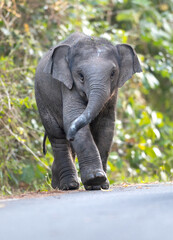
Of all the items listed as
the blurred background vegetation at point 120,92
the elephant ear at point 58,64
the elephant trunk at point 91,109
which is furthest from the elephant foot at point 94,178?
the blurred background vegetation at point 120,92

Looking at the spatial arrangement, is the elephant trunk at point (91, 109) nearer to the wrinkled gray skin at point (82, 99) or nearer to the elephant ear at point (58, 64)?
the wrinkled gray skin at point (82, 99)

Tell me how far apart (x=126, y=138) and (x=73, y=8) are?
9.45ft

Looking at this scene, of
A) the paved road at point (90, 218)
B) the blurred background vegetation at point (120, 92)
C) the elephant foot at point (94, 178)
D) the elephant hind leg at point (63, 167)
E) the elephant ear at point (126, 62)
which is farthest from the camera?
the blurred background vegetation at point (120, 92)

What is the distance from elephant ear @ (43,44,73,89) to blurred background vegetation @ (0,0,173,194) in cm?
147

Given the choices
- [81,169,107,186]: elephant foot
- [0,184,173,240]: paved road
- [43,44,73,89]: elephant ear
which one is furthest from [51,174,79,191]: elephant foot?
[0,184,173,240]: paved road

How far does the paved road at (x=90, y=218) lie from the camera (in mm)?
4348

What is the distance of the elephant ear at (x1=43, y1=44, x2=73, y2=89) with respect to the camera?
A: 8438 mm

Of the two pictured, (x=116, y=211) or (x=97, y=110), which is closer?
(x=116, y=211)

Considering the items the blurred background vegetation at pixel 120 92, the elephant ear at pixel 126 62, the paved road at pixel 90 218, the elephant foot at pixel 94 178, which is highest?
the paved road at pixel 90 218

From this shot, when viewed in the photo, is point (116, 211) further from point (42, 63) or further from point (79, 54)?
point (42, 63)

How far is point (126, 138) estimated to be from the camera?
1345cm

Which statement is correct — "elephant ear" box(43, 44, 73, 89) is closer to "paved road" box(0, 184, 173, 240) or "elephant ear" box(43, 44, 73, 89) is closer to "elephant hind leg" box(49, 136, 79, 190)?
"elephant hind leg" box(49, 136, 79, 190)

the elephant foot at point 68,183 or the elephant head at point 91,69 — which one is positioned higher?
the elephant head at point 91,69

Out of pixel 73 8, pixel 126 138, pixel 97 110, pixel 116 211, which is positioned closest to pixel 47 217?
pixel 116 211
